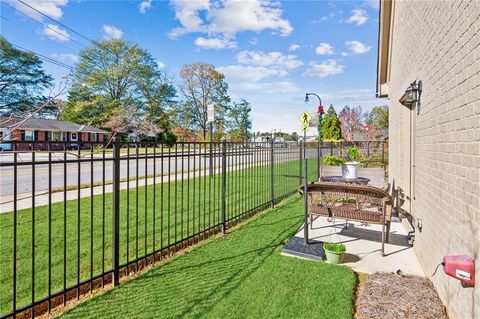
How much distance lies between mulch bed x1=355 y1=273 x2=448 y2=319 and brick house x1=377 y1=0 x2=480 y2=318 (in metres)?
0.10

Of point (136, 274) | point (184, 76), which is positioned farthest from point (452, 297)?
point (184, 76)

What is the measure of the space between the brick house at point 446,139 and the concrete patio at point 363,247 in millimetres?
222

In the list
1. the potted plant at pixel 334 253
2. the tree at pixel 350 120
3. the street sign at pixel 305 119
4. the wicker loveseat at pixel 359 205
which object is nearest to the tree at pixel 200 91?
the tree at pixel 350 120

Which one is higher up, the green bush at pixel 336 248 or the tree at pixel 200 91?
the tree at pixel 200 91

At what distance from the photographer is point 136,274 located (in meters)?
3.35

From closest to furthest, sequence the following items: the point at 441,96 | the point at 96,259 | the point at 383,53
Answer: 1. the point at 441,96
2. the point at 96,259
3. the point at 383,53

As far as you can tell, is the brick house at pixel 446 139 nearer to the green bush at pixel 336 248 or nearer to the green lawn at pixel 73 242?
the green bush at pixel 336 248

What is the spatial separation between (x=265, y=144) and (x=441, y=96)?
4.31m

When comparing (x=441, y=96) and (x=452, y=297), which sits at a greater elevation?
(x=441, y=96)

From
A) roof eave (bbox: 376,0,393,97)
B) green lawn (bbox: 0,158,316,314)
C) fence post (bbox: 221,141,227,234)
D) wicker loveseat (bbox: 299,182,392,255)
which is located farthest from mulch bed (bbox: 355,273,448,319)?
roof eave (bbox: 376,0,393,97)

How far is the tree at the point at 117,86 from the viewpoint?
35.3m

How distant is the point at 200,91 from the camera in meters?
38.6

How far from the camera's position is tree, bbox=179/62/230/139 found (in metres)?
37.4

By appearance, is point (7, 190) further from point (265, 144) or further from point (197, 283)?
point (197, 283)
